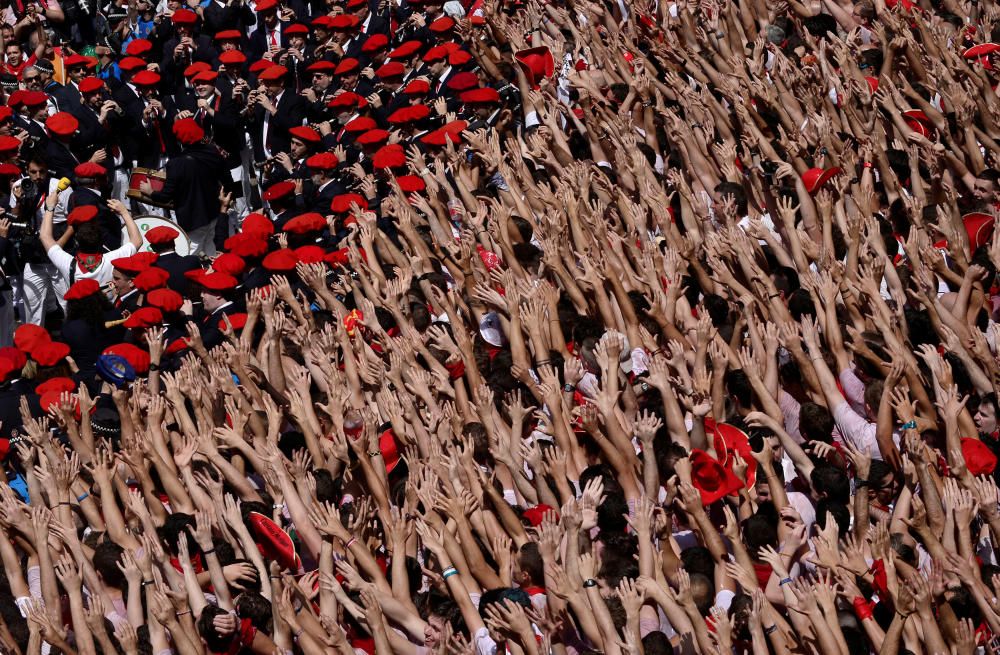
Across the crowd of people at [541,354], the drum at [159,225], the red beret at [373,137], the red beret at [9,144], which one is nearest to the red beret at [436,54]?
the crowd of people at [541,354]

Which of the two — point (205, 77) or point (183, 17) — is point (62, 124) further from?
point (183, 17)

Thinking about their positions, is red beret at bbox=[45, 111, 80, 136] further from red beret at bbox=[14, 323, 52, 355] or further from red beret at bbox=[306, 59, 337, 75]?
red beret at bbox=[14, 323, 52, 355]

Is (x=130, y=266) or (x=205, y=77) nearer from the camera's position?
(x=130, y=266)

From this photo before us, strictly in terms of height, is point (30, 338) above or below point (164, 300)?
above

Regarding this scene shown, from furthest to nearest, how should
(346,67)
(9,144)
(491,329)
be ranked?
(346,67) → (9,144) → (491,329)

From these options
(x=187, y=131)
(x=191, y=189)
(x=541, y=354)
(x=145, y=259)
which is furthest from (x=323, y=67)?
(x=541, y=354)

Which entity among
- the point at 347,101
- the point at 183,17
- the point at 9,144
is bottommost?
the point at 347,101

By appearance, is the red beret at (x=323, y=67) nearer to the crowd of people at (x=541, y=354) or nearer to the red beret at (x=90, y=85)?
the crowd of people at (x=541, y=354)
